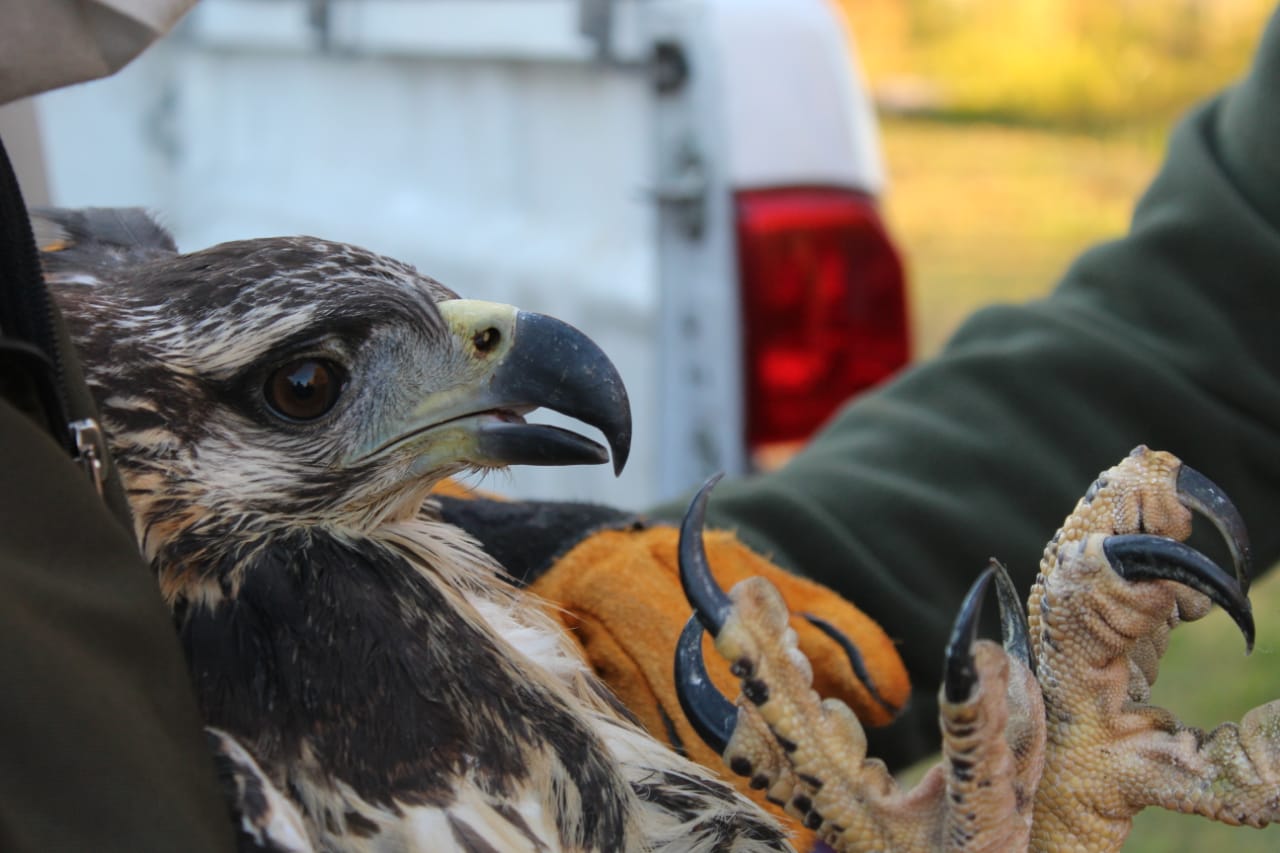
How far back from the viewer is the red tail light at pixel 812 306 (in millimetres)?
3021

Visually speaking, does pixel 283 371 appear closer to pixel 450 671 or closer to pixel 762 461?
pixel 450 671

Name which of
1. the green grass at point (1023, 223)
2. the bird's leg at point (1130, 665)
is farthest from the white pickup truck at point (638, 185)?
the green grass at point (1023, 223)

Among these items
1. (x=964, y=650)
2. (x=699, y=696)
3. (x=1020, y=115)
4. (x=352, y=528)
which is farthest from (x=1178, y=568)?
(x=1020, y=115)

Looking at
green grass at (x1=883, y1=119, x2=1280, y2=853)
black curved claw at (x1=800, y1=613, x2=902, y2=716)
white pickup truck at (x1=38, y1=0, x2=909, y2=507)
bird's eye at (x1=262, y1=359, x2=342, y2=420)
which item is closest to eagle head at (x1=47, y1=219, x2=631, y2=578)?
bird's eye at (x1=262, y1=359, x2=342, y2=420)

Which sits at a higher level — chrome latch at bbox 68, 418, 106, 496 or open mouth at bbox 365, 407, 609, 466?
chrome latch at bbox 68, 418, 106, 496

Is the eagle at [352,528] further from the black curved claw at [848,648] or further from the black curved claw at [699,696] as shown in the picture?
the black curved claw at [848,648]

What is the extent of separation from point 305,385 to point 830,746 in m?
0.62

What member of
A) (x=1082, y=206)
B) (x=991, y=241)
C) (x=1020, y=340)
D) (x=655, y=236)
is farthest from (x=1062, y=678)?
(x=1082, y=206)

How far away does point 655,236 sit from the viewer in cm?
304

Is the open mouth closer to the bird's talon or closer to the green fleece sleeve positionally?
the bird's talon

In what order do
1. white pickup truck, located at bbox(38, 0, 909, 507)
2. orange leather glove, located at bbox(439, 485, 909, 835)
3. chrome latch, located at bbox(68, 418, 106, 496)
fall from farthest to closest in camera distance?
1. white pickup truck, located at bbox(38, 0, 909, 507)
2. orange leather glove, located at bbox(439, 485, 909, 835)
3. chrome latch, located at bbox(68, 418, 106, 496)

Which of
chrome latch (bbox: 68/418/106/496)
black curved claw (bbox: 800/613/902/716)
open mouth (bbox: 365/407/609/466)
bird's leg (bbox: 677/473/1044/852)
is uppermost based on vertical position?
chrome latch (bbox: 68/418/106/496)

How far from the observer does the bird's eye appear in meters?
1.34

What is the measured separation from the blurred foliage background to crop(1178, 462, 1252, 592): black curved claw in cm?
718
